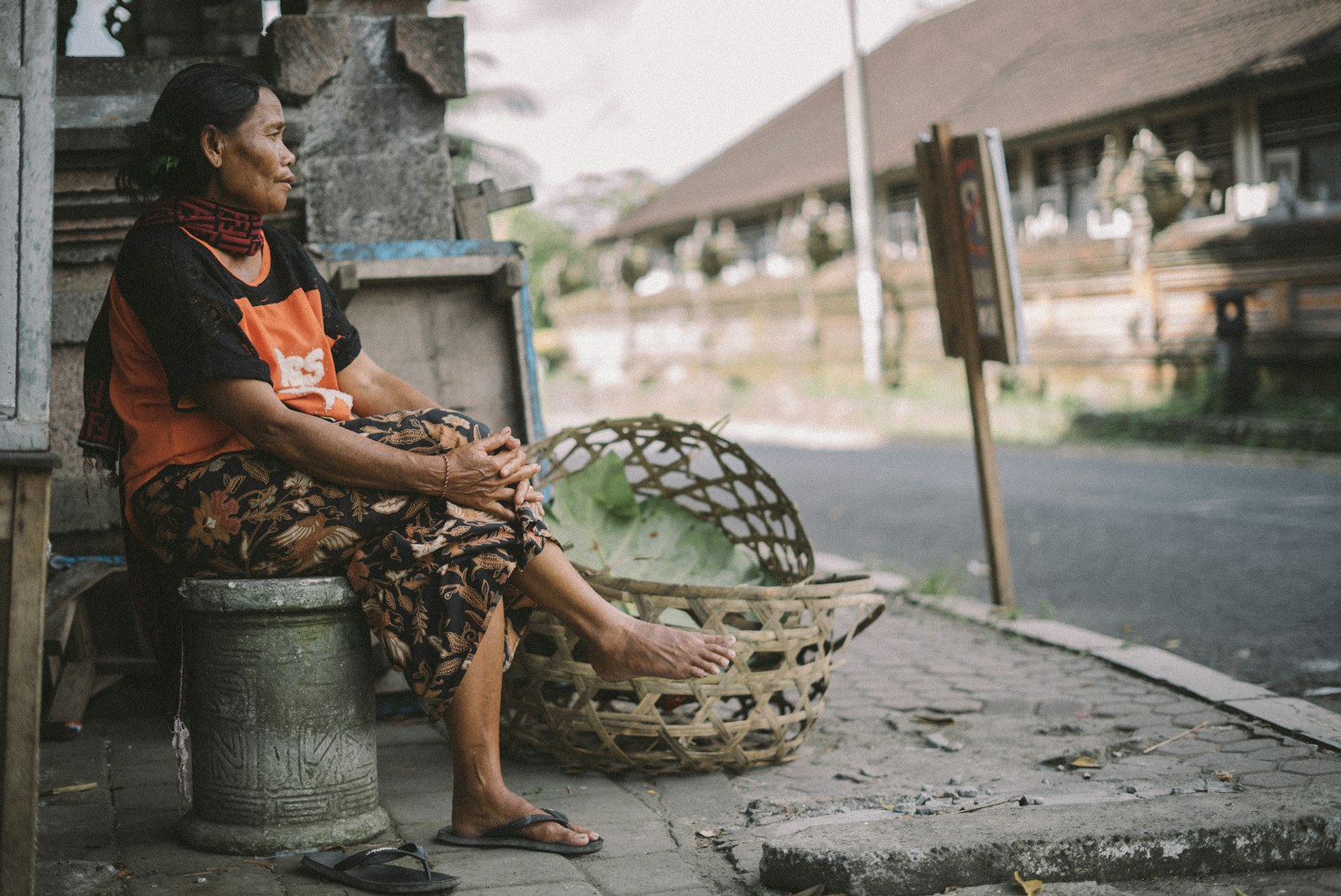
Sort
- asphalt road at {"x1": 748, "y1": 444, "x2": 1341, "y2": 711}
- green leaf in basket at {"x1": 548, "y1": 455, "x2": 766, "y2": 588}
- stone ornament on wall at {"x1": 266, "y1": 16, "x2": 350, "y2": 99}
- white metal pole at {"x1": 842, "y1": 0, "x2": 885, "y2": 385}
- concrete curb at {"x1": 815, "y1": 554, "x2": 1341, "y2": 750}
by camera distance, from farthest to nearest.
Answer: white metal pole at {"x1": 842, "y1": 0, "x2": 885, "y2": 385} < asphalt road at {"x1": 748, "y1": 444, "x2": 1341, "y2": 711} < stone ornament on wall at {"x1": 266, "y1": 16, "x2": 350, "y2": 99} < green leaf in basket at {"x1": 548, "y1": 455, "x2": 766, "y2": 588} < concrete curb at {"x1": 815, "y1": 554, "x2": 1341, "y2": 750}

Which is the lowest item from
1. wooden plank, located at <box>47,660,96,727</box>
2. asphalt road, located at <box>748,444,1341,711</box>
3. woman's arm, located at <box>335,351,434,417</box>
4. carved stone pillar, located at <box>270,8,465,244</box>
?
asphalt road, located at <box>748,444,1341,711</box>

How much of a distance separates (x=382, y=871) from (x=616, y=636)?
73 cm

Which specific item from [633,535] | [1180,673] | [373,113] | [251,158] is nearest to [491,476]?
[251,158]

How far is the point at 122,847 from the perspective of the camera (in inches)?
103

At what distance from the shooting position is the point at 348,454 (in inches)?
101

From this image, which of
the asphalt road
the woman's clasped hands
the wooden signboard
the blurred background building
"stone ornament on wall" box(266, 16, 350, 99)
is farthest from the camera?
the blurred background building

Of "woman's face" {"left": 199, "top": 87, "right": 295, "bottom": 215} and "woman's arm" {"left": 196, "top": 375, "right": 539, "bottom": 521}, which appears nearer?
"woman's arm" {"left": 196, "top": 375, "right": 539, "bottom": 521}

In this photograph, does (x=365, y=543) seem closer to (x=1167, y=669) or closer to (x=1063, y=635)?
(x=1167, y=669)

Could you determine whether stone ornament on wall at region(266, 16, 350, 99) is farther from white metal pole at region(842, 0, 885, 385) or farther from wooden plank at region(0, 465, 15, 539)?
white metal pole at region(842, 0, 885, 385)

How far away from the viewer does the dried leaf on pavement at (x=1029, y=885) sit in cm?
235

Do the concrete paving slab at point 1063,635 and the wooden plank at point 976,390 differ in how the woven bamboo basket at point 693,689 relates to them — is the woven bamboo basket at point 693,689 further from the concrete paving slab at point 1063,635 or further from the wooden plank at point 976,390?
the wooden plank at point 976,390

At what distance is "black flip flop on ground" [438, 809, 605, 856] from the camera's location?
262cm

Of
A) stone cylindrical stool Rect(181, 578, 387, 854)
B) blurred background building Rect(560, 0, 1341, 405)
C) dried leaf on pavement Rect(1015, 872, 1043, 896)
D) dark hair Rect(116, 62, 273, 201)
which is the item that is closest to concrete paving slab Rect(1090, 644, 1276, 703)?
dried leaf on pavement Rect(1015, 872, 1043, 896)

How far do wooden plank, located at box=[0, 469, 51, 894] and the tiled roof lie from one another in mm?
9084
